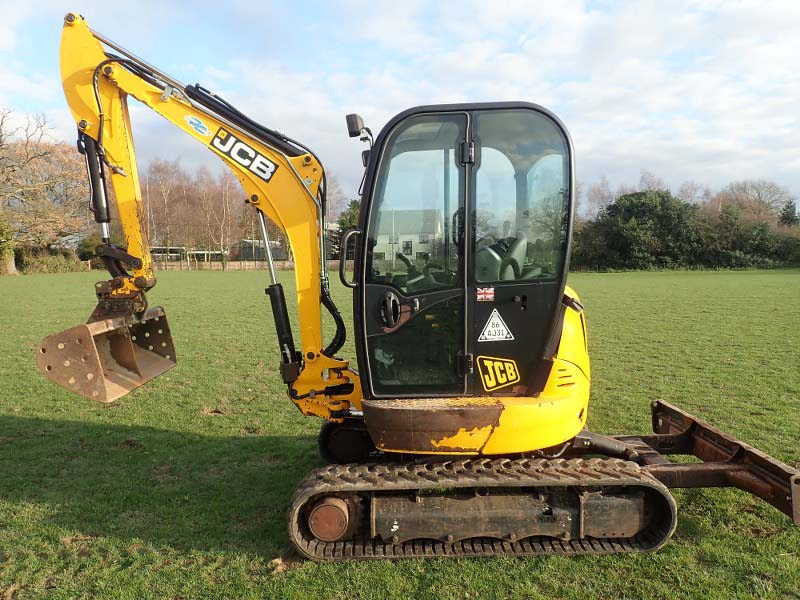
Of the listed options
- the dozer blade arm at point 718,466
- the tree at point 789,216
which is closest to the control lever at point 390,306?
the dozer blade arm at point 718,466

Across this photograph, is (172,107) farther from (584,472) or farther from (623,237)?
(623,237)

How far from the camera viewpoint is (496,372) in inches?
166

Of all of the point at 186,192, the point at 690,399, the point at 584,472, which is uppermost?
the point at 186,192

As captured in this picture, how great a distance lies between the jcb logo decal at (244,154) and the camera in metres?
4.49

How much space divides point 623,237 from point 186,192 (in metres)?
51.0

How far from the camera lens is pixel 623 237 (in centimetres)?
5369

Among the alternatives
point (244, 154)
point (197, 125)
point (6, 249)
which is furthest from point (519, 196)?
point (6, 249)

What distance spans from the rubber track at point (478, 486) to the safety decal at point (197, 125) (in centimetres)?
277

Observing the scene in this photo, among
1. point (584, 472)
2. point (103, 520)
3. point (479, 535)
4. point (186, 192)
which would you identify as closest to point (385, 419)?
point (479, 535)

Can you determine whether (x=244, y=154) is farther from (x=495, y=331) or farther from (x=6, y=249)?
(x=6, y=249)

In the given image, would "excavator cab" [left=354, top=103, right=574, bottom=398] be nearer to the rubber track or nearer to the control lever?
the control lever

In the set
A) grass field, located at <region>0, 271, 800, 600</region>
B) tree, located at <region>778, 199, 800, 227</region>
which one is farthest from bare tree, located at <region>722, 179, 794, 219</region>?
grass field, located at <region>0, 271, 800, 600</region>

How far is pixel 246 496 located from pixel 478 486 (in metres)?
2.27

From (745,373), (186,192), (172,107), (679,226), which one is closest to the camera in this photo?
(172,107)
